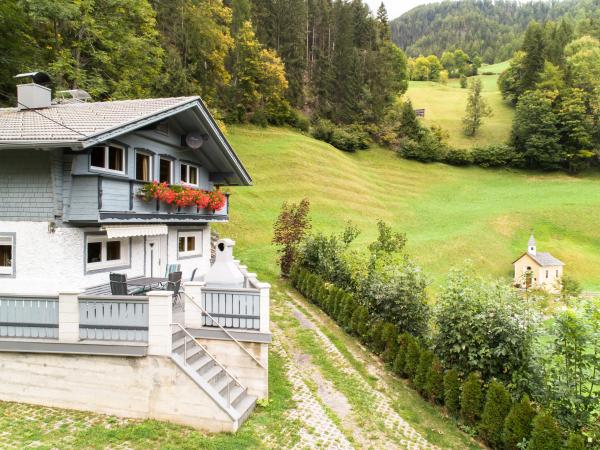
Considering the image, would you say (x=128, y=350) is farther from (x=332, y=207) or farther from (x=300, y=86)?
(x=300, y=86)

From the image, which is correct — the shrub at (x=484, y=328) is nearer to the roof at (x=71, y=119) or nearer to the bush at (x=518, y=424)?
the bush at (x=518, y=424)

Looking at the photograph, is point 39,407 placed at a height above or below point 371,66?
below

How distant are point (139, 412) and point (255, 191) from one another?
3524 cm

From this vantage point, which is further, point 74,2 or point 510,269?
point 510,269

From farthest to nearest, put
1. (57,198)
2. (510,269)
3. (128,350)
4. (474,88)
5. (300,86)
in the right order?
(474,88) → (300,86) → (510,269) → (57,198) → (128,350)

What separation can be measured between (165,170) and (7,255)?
19.4ft

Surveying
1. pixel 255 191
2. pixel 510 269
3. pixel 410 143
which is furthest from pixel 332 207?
pixel 410 143

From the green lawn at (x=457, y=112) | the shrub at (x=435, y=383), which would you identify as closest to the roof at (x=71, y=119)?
the shrub at (x=435, y=383)

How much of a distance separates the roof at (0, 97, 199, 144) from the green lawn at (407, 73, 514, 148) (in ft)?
217

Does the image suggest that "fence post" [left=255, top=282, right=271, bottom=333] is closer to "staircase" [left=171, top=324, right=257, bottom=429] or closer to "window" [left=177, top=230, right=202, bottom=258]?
"staircase" [left=171, top=324, right=257, bottom=429]

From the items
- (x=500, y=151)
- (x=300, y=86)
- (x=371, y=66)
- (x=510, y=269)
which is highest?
(x=371, y=66)

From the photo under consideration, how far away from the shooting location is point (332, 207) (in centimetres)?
4362

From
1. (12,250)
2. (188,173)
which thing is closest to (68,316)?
(12,250)

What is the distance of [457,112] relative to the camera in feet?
294
